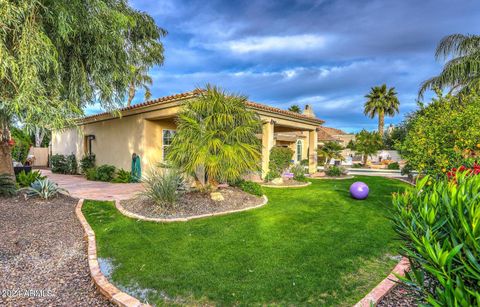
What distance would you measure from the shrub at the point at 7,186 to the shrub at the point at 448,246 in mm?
10805

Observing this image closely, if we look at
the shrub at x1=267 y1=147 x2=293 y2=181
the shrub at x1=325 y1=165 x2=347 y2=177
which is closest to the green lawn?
the shrub at x1=267 y1=147 x2=293 y2=181

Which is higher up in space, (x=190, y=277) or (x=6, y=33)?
(x=6, y=33)

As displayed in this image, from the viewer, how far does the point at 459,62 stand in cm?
1440

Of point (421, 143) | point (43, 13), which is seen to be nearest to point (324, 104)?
point (421, 143)

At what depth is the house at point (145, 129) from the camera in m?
12.9

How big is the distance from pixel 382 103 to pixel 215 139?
38.3 metres

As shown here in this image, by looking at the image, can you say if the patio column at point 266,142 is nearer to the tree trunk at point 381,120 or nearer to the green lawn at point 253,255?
the green lawn at point 253,255

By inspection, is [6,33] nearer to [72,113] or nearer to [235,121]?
[72,113]

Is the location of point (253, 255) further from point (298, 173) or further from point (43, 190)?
point (298, 173)

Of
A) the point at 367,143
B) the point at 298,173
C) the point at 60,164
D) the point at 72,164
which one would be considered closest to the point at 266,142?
the point at 298,173

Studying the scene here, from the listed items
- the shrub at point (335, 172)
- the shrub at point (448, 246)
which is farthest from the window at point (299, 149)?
the shrub at point (448, 246)

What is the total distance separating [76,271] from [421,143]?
7.56 metres

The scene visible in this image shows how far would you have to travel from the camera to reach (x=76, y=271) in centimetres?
464

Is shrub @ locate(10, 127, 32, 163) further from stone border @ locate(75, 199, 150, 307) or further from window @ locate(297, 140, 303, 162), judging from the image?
window @ locate(297, 140, 303, 162)
